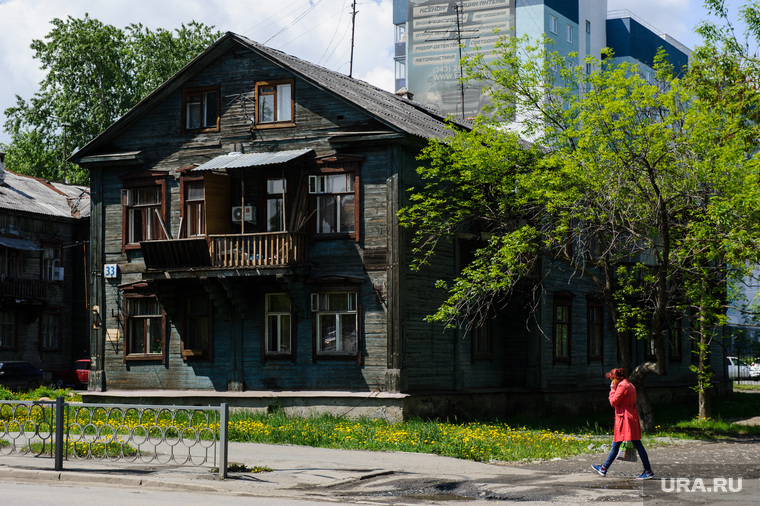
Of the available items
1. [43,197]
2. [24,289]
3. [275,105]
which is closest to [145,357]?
[275,105]

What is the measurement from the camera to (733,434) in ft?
83.7

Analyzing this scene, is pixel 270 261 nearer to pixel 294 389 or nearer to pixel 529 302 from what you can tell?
pixel 294 389

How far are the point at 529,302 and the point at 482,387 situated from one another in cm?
292

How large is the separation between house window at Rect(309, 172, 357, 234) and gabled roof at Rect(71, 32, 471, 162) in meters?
1.97

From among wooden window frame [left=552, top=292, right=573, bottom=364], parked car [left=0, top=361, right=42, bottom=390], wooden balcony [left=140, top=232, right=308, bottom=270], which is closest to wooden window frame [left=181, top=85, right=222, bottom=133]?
wooden balcony [left=140, top=232, right=308, bottom=270]

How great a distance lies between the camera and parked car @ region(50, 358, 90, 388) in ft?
143

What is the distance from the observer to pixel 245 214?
26.4 m

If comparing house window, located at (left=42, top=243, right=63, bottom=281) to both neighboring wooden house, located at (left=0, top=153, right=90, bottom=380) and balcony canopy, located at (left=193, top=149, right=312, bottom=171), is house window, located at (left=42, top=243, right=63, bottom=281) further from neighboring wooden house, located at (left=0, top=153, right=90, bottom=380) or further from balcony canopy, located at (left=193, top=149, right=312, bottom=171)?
balcony canopy, located at (left=193, top=149, right=312, bottom=171)

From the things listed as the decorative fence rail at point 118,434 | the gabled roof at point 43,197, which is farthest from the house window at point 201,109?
the gabled roof at point 43,197

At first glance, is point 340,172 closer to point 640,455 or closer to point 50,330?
point 640,455

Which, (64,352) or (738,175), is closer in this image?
(738,175)

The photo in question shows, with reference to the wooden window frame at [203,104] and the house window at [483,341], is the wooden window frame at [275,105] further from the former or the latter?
the house window at [483,341]

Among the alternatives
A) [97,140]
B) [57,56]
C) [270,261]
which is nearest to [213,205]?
[270,261]

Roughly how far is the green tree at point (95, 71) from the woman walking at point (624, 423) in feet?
141
